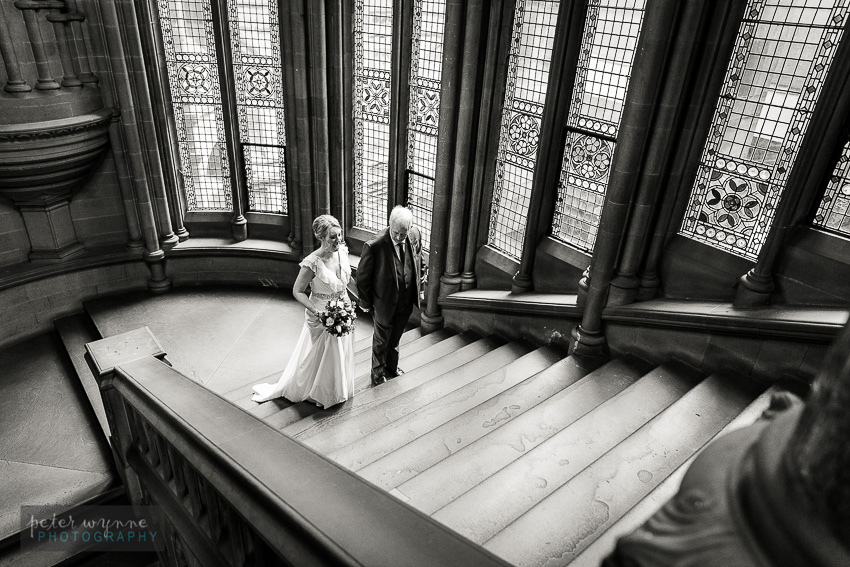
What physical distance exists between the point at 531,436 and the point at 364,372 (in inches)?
103

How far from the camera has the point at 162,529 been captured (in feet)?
11.3

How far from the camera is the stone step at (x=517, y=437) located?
326cm

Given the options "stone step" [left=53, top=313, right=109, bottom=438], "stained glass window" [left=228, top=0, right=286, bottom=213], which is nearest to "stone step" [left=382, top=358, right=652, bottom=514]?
"stone step" [left=53, top=313, right=109, bottom=438]

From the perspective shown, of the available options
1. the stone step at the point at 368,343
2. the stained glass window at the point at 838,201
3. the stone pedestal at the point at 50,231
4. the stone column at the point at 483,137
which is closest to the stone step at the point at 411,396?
the stone step at the point at 368,343

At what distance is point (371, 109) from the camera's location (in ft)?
23.9

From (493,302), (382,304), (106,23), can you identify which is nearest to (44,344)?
(106,23)

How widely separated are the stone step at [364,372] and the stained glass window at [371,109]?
193cm

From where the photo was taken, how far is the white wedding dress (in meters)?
4.91

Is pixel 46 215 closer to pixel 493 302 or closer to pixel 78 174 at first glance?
pixel 78 174

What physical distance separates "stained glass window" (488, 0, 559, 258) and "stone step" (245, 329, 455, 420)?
130 cm

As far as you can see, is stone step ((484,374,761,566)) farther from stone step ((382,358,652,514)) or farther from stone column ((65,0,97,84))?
stone column ((65,0,97,84))

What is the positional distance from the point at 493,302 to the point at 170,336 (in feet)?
13.2

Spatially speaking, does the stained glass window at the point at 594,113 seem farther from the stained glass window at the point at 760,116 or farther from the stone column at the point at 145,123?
the stone column at the point at 145,123

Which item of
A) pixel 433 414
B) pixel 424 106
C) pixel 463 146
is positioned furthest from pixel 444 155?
pixel 433 414
